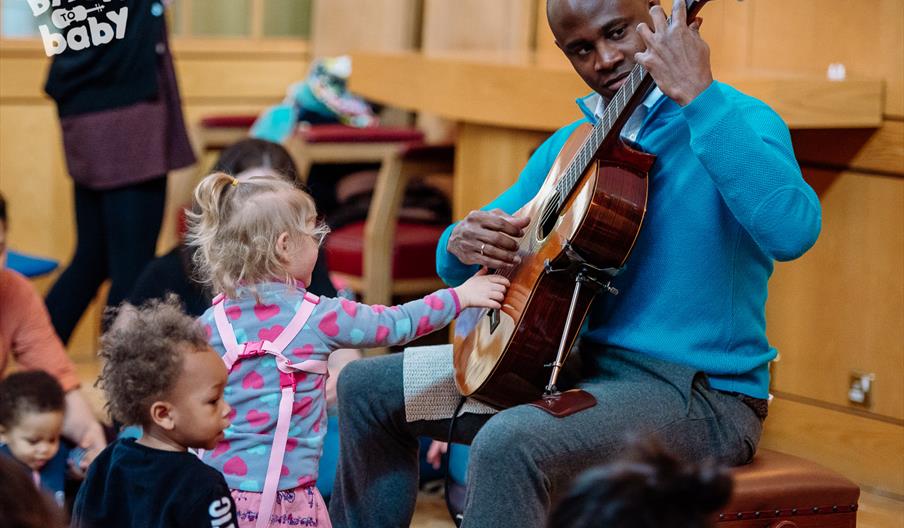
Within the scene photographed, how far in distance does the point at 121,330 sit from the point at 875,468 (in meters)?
1.91

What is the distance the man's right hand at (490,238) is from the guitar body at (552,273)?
0.07ft

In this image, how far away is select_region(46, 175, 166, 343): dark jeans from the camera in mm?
3473

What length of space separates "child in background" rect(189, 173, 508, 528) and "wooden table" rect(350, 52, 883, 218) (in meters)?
1.14

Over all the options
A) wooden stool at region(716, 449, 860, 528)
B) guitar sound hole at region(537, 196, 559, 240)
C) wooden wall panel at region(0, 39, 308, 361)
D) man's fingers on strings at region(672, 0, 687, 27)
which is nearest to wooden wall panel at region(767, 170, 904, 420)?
wooden stool at region(716, 449, 860, 528)

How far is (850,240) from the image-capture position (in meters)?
3.07

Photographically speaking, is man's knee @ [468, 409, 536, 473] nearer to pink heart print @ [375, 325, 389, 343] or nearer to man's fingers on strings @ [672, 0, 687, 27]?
pink heart print @ [375, 325, 389, 343]

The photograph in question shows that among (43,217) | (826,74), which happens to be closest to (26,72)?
(43,217)

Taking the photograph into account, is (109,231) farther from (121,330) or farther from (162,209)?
(121,330)

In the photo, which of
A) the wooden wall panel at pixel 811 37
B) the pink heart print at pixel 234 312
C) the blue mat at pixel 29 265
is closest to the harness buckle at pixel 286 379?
the pink heart print at pixel 234 312

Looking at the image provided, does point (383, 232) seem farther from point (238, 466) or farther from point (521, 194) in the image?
point (238, 466)

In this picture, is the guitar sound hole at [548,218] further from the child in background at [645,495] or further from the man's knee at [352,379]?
the child in background at [645,495]

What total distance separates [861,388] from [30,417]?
1847 mm

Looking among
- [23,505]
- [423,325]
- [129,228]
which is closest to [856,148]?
[423,325]

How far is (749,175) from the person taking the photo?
1783mm
